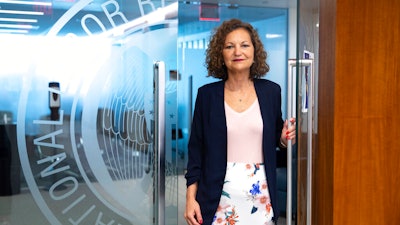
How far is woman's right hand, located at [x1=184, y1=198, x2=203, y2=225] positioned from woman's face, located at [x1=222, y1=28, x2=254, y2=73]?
0.60 meters

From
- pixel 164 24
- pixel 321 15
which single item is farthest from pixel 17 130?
pixel 321 15

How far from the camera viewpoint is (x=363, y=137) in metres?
2.72

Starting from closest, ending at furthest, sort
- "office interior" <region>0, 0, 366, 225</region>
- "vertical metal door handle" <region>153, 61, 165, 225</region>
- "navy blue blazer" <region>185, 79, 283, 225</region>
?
"navy blue blazer" <region>185, 79, 283, 225</region>
"office interior" <region>0, 0, 366, 225</region>
"vertical metal door handle" <region>153, 61, 165, 225</region>

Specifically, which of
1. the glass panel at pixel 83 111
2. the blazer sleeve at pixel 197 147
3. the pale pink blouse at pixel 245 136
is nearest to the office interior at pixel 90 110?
the glass panel at pixel 83 111

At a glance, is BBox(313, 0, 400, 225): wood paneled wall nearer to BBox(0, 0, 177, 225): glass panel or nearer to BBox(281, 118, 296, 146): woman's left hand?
BBox(281, 118, 296, 146): woman's left hand

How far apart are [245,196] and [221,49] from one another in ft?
2.10

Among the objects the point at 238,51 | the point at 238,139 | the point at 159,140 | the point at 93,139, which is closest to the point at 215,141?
the point at 238,139

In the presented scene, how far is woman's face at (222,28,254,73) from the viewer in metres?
2.03

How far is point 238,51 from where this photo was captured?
202 cm

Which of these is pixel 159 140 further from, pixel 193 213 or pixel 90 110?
pixel 193 213

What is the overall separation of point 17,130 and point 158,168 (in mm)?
732

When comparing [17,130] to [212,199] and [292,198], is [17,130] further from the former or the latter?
[292,198]

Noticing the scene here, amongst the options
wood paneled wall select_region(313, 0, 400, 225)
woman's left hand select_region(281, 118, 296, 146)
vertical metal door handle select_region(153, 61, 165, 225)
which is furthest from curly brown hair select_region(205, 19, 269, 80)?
wood paneled wall select_region(313, 0, 400, 225)

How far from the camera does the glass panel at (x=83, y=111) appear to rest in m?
2.33
